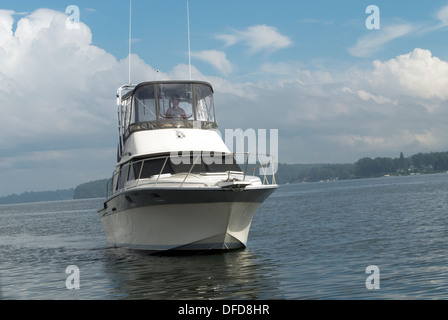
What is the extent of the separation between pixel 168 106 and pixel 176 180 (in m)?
4.16

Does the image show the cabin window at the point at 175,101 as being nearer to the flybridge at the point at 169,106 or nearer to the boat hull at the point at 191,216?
the flybridge at the point at 169,106

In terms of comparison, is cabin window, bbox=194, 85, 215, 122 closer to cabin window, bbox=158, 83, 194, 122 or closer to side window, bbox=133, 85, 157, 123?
cabin window, bbox=158, 83, 194, 122

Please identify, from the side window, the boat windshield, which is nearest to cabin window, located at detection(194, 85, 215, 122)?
the boat windshield

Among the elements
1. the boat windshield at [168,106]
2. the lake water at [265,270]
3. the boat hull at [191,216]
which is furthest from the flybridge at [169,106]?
the lake water at [265,270]

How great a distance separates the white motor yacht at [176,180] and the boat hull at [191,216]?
3 centimetres

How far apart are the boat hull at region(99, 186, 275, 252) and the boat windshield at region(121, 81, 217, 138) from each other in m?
3.11

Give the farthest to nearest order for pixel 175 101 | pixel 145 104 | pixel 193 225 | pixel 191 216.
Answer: pixel 175 101 → pixel 145 104 → pixel 193 225 → pixel 191 216

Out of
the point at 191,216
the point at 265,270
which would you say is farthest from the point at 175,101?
the point at 265,270

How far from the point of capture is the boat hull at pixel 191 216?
14070mm

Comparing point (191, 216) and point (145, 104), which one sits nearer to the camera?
point (191, 216)

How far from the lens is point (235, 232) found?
49.8 feet

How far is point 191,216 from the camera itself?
14.4m

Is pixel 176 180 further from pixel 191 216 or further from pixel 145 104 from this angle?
pixel 145 104
